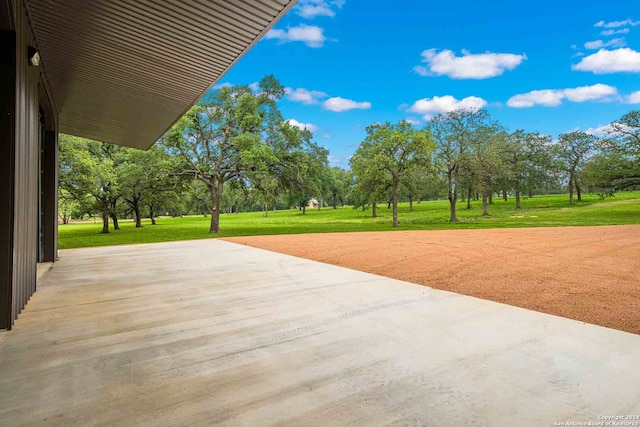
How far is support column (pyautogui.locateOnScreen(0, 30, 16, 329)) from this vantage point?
3252 millimetres

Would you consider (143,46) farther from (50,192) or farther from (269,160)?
(269,160)

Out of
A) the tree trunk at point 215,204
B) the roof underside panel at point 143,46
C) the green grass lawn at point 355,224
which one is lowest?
the green grass lawn at point 355,224

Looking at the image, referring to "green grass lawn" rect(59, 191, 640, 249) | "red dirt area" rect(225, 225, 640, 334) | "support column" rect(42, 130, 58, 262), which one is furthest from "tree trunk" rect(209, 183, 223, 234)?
"support column" rect(42, 130, 58, 262)

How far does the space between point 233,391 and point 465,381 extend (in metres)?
1.51

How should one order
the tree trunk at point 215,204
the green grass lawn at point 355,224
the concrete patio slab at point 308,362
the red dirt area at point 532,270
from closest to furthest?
the concrete patio slab at point 308,362, the red dirt area at point 532,270, the green grass lawn at point 355,224, the tree trunk at point 215,204

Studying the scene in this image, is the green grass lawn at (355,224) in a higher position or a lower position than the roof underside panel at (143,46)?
lower

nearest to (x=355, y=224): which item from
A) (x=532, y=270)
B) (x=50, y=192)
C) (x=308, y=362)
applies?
(x=532, y=270)

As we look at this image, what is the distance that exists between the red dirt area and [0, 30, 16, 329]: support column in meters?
5.00

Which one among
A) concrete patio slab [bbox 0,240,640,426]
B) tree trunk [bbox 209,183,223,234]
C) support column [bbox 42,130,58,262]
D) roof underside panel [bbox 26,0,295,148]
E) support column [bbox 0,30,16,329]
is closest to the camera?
concrete patio slab [bbox 0,240,640,426]

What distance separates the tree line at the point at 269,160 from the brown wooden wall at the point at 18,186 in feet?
37.6

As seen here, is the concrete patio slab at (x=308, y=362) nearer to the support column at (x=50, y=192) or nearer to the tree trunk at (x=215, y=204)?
the support column at (x=50, y=192)

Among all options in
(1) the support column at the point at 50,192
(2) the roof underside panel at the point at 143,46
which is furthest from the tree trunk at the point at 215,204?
(2) the roof underside panel at the point at 143,46

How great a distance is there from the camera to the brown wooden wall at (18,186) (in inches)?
129

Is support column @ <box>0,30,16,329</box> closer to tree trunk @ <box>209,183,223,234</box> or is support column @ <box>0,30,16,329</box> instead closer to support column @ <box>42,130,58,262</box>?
support column @ <box>42,130,58,262</box>
